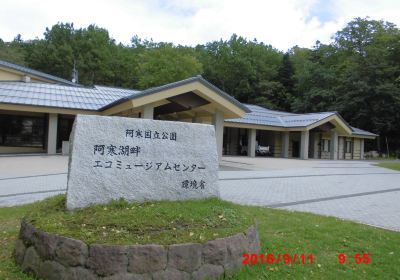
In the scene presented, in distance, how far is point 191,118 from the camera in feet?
71.0

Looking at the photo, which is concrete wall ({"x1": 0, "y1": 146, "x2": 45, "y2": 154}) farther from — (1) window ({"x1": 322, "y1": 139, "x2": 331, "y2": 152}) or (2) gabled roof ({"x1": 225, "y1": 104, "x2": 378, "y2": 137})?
(1) window ({"x1": 322, "y1": 139, "x2": 331, "y2": 152})

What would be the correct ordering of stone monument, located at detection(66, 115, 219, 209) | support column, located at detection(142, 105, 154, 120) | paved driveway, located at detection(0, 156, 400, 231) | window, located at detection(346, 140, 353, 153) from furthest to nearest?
window, located at detection(346, 140, 353, 153) < support column, located at detection(142, 105, 154, 120) < paved driveway, located at detection(0, 156, 400, 231) < stone monument, located at detection(66, 115, 219, 209)

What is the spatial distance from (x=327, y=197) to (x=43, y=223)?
301 inches

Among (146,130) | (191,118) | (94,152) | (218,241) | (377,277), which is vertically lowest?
(377,277)

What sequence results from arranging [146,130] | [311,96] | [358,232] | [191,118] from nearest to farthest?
[146,130]
[358,232]
[191,118]
[311,96]

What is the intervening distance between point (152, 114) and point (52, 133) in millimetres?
7511

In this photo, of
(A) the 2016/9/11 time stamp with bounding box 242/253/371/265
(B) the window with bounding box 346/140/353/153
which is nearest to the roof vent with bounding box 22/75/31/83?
(A) the 2016/9/11 time stamp with bounding box 242/253/371/265

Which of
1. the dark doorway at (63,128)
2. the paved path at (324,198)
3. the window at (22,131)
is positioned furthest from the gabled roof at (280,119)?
the paved path at (324,198)

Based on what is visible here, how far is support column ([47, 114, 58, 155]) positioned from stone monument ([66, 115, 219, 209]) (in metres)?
17.3

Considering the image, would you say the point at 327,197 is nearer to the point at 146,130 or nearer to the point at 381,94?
the point at 146,130

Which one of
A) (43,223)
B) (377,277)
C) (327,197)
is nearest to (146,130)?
(43,223)

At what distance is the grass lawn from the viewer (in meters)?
3.68
